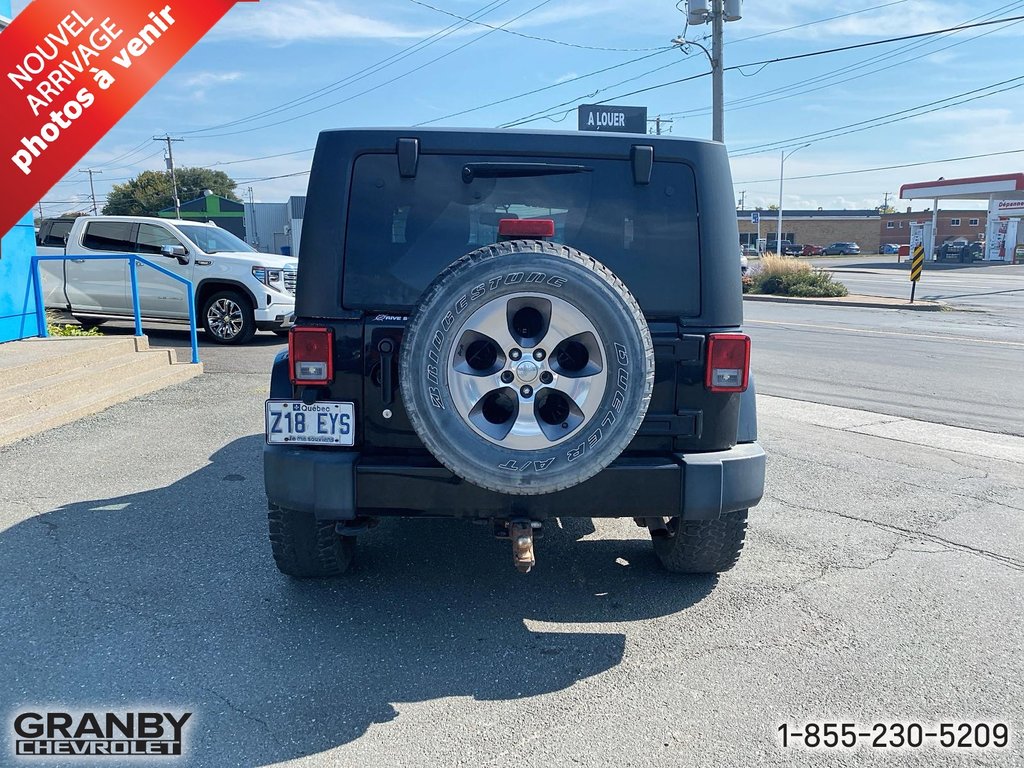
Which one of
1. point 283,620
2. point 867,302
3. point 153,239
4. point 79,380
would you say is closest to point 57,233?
point 153,239

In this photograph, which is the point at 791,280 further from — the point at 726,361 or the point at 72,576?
the point at 72,576

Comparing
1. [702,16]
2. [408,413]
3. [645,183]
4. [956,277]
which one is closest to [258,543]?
[408,413]

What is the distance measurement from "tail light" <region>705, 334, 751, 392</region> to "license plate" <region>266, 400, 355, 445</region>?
1.50m

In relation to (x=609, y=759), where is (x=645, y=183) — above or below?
above

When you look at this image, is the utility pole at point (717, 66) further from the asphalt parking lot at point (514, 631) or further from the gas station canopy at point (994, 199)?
the gas station canopy at point (994, 199)

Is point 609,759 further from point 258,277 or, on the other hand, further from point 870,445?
point 258,277

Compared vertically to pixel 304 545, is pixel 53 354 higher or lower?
higher

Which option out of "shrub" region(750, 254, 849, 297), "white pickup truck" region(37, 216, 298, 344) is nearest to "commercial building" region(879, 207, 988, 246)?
"shrub" region(750, 254, 849, 297)

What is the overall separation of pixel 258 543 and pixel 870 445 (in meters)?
5.17

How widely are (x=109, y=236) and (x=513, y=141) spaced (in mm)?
11583

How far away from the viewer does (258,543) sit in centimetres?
441

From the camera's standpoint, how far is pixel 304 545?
3.66m

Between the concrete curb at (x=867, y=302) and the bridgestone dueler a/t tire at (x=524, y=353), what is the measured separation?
2294cm

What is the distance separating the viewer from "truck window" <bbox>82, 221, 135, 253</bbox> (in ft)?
41.9
